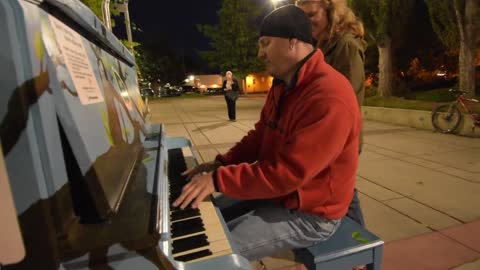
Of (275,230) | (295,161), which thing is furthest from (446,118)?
(295,161)

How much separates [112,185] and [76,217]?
0.66ft

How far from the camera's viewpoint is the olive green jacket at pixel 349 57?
2.29m

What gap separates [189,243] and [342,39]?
1.87m

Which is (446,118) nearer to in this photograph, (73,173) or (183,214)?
(183,214)

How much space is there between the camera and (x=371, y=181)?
15.6ft

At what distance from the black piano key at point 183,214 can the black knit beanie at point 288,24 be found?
1.00m

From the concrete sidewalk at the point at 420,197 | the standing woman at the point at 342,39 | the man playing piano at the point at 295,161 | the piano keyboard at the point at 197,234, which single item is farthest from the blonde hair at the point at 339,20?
the concrete sidewalk at the point at 420,197

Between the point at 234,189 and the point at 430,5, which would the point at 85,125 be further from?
the point at 430,5

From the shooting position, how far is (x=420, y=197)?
407 cm

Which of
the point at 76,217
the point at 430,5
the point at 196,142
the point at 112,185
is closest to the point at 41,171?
the point at 76,217

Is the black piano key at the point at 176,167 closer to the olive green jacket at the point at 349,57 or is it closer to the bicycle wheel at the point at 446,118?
the olive green jacket at the point at 349,57

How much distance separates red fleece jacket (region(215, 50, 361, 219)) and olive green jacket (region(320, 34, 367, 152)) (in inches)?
27.4

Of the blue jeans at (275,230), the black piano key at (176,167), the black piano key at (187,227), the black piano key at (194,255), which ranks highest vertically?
the black piano key at (176,167)

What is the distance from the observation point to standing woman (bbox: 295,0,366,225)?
229 centimetres
